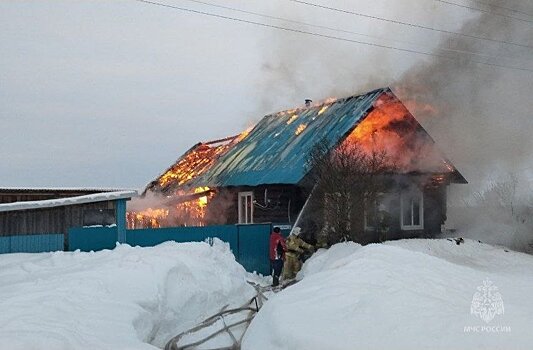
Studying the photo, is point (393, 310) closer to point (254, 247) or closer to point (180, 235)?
point (180, 235)

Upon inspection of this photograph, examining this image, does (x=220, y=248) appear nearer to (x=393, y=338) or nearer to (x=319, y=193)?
(x=319, y=193)

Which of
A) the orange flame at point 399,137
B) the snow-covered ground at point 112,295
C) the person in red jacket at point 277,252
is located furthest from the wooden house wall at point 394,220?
the snow-covered ground at point 112,295

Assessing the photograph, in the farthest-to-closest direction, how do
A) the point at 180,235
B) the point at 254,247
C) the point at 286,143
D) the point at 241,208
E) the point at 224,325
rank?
the point at 286,143
the point at 241,208
the point at 254,247
the point at 180,235
the point at 224,325

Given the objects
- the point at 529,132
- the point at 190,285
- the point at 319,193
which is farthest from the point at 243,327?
the point at 529,132

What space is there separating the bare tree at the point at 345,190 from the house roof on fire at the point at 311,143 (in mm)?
1211

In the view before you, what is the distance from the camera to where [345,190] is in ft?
52.3

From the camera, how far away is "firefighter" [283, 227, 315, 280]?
15492mm

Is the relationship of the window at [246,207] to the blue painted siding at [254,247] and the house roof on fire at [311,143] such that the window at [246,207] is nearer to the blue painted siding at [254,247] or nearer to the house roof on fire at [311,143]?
the house roof on fire at [311,143]

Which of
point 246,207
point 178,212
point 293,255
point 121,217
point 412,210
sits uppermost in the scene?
point 121,217

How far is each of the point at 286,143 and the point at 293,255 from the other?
716 cm

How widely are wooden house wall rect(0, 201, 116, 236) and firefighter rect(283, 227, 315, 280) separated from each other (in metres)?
5.17

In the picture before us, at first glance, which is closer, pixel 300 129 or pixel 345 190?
pixel 345 190

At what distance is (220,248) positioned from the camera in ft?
52.4

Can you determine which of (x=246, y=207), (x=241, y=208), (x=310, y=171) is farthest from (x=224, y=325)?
(x=241, y=208)
